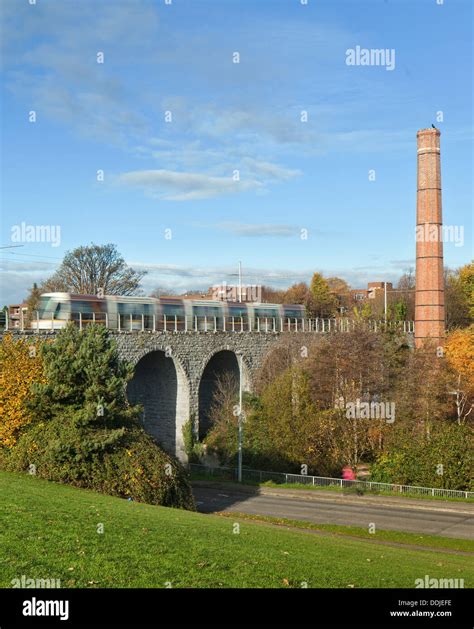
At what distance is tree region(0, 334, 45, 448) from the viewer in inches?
922

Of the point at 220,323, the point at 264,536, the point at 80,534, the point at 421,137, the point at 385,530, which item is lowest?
the point at 385,530

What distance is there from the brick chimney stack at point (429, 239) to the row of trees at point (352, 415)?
696 cm

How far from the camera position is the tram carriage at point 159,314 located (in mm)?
36375

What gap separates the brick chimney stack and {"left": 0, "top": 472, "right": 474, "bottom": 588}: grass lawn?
3267cm

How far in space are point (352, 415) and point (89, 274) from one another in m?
38.0

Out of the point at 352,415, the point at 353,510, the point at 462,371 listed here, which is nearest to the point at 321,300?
the point at 462,371

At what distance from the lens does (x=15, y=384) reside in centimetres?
2411

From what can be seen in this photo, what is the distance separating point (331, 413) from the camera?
124 ft

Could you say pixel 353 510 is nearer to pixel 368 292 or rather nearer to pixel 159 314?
pixel 159 314

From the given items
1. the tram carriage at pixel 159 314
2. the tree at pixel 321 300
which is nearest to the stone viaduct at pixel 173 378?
the tram carriage at pixel 159 314

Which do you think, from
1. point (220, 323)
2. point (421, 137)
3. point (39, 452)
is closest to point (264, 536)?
point (39, 452)

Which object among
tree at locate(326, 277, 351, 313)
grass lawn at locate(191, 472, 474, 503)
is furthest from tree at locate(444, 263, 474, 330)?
grass lawn at locate(191, 472, 474, 503)
